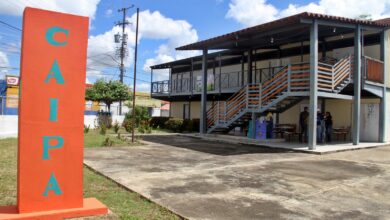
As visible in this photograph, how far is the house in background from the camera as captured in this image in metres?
14.9

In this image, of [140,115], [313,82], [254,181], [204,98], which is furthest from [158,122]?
[254,181]

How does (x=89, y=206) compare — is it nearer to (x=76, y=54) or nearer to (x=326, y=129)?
(x=76, y=54)

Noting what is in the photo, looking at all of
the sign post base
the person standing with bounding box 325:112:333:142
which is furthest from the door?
the sign post base

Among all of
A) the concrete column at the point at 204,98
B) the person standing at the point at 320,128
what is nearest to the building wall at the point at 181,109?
the concrete column at the point at 204,98

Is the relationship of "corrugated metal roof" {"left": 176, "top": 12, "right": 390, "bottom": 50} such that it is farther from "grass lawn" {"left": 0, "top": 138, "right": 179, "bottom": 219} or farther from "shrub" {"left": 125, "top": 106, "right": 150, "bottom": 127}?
"grass lawn" {"left": 0, "top": 138, "right": 179, "bottom": 219}

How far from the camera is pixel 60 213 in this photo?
5.03 metres

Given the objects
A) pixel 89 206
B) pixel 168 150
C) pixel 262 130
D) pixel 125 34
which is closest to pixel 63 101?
pixel 89 206

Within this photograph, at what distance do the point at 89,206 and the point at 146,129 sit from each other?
56.3ft

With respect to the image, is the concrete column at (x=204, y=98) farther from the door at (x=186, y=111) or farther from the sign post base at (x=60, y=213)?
the sign post base at (x=60, y=213)

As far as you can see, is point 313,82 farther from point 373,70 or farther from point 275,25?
point 373,70

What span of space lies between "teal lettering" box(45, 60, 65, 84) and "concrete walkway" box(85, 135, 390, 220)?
2511 millimetres

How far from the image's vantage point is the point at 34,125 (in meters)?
4.93

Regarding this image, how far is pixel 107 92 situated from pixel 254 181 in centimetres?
2286

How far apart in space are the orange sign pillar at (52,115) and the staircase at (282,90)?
11084 mm
